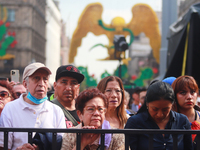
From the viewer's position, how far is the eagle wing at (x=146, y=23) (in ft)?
80.1

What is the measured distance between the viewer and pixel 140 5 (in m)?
24.0

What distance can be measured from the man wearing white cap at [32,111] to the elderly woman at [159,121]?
825 mm

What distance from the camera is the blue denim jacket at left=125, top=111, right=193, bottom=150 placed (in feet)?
8.98

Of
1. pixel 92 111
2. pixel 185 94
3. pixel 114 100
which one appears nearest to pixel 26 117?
pixel 92 111

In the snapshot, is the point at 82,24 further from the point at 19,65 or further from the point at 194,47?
the point at 19,65

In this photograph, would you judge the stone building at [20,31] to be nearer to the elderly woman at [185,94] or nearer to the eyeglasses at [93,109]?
the elderly woman at [185,94]

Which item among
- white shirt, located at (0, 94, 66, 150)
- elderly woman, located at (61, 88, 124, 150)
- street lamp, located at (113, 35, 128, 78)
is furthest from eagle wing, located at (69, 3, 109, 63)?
elderly woman, located at (61, 88, 124, 150)

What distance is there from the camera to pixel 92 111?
9.54 feet

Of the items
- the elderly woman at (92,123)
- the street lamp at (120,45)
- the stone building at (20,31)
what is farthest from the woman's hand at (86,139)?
the stone building at (20,31)

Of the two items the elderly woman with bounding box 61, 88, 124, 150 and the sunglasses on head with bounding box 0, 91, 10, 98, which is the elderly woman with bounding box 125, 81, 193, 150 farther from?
the sunglasses on head with bounding box 0, 91, 10, 98

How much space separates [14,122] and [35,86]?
42cm

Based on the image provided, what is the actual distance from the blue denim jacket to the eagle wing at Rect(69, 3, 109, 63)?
69.7 feet

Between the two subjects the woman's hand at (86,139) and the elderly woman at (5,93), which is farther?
the elderly woman at (5,93)

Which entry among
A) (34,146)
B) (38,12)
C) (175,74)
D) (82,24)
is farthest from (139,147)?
(38,12)
